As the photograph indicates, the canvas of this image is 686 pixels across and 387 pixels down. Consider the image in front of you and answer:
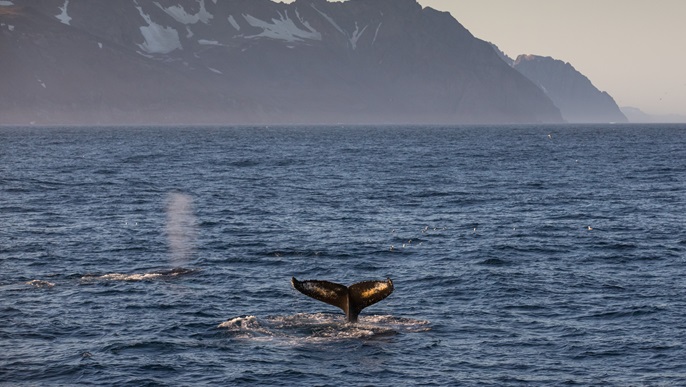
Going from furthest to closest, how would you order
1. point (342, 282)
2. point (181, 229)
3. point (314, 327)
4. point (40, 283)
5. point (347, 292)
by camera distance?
1. point (181, 229)
2. point (342, 282)
3. point (40, 283)
4. point (314, 327)
5. point (347, 292)

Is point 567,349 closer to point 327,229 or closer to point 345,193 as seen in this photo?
point 327,229

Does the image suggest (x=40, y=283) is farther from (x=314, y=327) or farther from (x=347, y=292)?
(x=347, y=292)

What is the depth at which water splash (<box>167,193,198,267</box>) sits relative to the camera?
46031 mm

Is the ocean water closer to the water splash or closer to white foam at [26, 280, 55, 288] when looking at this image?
white foam at [26, 280, 55, 288]

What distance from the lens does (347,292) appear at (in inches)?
1174

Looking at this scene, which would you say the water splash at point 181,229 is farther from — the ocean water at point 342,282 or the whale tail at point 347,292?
the whale tail at point 347,292

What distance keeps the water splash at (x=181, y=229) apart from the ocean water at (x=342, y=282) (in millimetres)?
201

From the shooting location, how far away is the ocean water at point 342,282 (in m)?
27.2

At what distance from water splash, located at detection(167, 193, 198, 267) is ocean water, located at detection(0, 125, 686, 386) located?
0.66 ft

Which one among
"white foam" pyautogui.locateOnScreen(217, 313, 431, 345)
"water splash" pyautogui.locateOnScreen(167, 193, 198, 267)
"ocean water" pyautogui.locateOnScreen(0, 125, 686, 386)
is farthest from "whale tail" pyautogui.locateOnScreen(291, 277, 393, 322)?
"water splash" pyautogui.locateOnScreen(167, 193, 198, 267)

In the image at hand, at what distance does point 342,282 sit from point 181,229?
687 inches

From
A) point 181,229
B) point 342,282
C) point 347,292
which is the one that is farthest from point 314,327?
point 181,229

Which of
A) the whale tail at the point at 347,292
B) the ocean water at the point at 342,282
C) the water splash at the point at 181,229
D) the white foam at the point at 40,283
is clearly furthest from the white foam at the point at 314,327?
the water splash at the point at 181,229

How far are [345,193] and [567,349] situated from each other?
5076 cm
